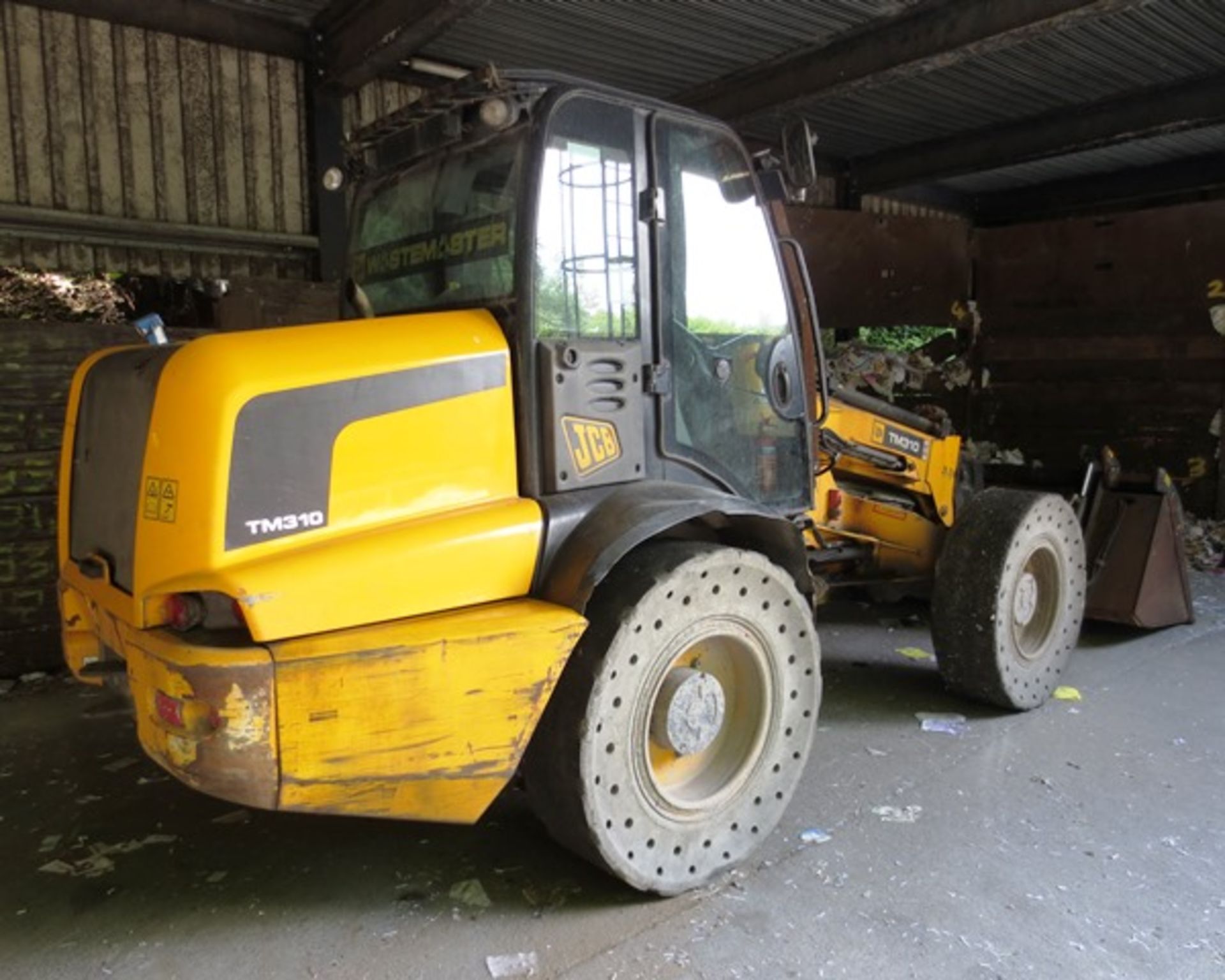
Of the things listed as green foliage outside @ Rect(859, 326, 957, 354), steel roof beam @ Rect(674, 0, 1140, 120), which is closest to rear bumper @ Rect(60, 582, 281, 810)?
steel roof beam @ Rect(674, 0, 1140, 120)

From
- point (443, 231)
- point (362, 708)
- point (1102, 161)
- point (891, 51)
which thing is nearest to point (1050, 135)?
point (1102, 161)

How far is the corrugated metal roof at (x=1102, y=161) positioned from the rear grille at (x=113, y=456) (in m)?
9.17

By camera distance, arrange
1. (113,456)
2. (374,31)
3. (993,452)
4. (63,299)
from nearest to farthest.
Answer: (113,456)
(374,31)
(63,299)
(993,452)

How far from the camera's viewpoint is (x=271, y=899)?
2689 mm

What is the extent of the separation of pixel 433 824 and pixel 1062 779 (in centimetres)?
230

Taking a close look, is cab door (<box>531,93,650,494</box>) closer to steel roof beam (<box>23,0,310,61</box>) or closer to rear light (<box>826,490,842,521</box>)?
rear light (<box>826,490,842,521</box>)

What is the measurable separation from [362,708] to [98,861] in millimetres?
1475

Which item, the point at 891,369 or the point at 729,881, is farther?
the point at 891,369

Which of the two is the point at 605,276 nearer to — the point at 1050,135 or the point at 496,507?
the point at 496,507

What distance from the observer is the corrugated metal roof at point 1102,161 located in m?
9.70

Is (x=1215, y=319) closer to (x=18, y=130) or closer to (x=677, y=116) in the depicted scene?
(x=677, y=116)

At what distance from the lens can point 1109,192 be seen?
36.2ft

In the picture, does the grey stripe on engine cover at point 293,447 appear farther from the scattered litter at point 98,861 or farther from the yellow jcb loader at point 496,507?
the scattered litter at point 98,861

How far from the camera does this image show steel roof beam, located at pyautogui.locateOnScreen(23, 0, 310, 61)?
5574mm
